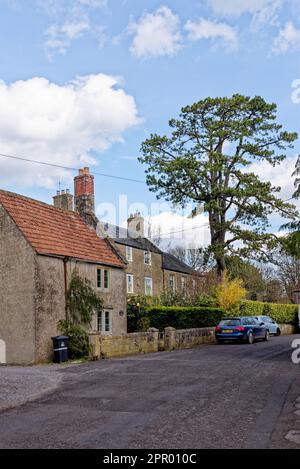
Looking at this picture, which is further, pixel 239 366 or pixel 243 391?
pixel 239 366

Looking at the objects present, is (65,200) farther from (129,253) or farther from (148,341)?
(148,341)

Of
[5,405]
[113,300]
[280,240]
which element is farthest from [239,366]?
[280,240]

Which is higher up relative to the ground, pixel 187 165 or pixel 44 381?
pixel 187 165

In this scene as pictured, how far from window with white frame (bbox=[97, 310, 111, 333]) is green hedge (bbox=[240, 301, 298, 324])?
13.0 metres

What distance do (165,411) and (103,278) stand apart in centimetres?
1739

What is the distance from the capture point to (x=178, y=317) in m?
30.7

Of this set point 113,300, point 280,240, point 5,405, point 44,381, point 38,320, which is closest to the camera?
point 5,405

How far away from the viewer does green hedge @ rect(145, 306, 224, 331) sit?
30.7 m

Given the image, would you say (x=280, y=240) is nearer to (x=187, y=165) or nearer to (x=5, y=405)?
(x=187, y=165)

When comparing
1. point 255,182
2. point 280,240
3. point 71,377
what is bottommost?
point 71,377

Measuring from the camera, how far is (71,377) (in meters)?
15.4

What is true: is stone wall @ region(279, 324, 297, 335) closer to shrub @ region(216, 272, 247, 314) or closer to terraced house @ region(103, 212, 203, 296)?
shrub @ region(216, 272, 247, 314)

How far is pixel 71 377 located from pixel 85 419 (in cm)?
666

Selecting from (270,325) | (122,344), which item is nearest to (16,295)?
(122,344)
